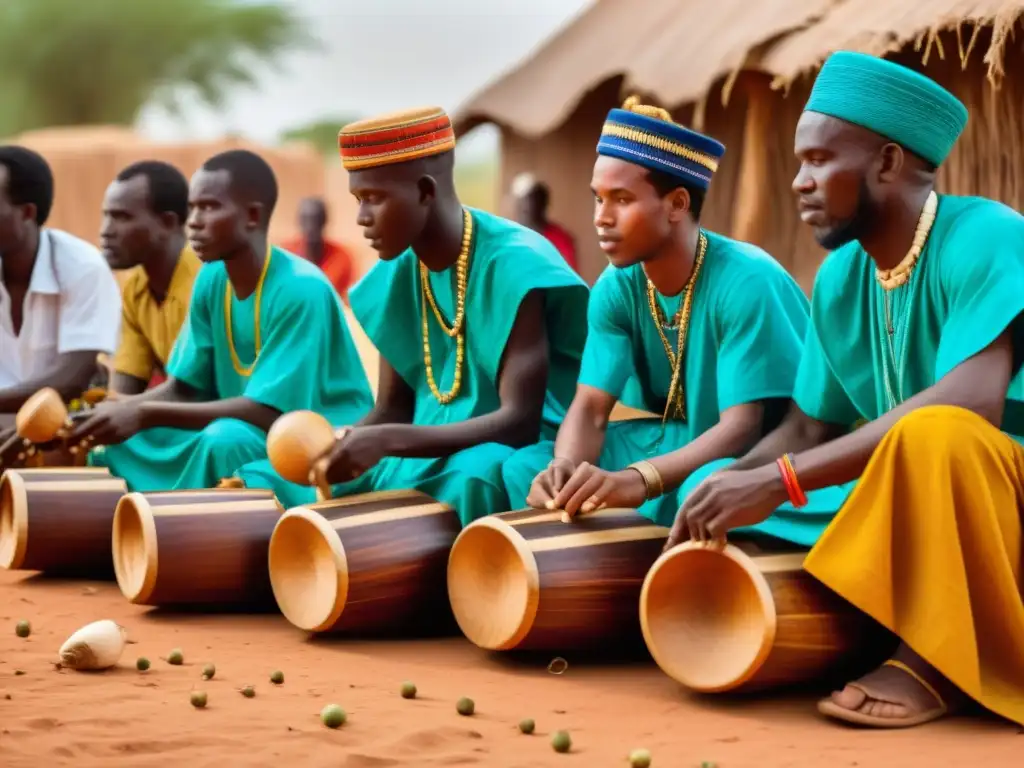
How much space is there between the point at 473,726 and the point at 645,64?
7.93 metres

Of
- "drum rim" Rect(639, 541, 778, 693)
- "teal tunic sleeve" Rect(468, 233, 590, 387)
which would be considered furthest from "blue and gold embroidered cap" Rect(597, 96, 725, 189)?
"drum rim" Rect(639, 541, 778, 693)

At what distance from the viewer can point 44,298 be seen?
24.5ft

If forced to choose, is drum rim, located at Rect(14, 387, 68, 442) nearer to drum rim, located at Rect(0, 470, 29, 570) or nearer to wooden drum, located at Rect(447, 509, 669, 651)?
drum rim, located at Rect(0, 470, 29, 570)

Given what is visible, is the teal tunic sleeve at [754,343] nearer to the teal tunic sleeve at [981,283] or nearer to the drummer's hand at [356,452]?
the teal tunic sleeve at [981,283]

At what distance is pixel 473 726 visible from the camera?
4086 mm

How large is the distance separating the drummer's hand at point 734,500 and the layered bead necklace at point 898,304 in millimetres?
472

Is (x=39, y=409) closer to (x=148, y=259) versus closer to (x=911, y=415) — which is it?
(x=148, y=259)

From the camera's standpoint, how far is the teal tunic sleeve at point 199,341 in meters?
6.83

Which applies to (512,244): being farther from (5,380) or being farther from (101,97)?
(101,97)

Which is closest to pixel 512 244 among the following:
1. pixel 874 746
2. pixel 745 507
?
pixel 745 507

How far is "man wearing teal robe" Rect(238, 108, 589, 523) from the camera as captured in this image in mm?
5414

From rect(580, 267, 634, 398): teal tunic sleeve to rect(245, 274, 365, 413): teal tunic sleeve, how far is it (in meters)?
1.53

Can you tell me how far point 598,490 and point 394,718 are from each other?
95 centimetres

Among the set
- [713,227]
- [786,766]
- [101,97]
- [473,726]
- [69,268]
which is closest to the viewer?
[786,766]
